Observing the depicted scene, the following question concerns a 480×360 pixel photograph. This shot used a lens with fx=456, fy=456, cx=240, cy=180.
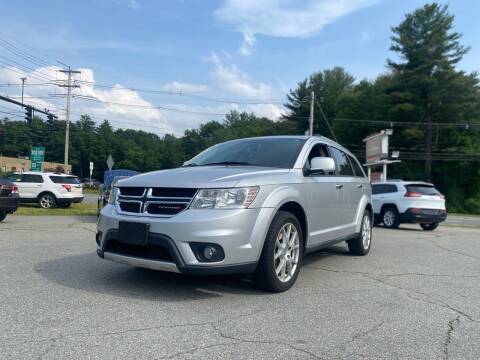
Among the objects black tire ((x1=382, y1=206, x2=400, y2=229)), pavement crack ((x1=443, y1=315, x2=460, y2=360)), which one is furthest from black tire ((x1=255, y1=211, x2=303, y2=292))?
black tire ((x1=382, y1=206, x2=400, y2=229))

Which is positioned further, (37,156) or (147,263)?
(37,156)

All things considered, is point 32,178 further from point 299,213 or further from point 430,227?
point 299,213

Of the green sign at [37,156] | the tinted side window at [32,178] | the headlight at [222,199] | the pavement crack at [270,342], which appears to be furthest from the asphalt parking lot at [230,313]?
the green sign at [37,156]

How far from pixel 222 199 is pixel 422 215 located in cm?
1177

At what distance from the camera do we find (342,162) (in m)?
7.10

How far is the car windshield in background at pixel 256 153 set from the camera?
563 centimetres

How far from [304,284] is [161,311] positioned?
1.96 meters

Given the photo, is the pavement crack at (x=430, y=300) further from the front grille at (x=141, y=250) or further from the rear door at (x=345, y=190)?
the front grille at (x=141, y=250)

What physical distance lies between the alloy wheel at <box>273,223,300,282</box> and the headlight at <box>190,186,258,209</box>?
2.18ft

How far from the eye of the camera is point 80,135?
10794 cm

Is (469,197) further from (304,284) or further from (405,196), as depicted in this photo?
(304,284)

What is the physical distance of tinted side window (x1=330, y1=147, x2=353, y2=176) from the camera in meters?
6.77

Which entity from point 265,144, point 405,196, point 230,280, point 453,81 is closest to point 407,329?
point 230,280

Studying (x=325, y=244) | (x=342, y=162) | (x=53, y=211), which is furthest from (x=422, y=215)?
(x=53, y=211)
